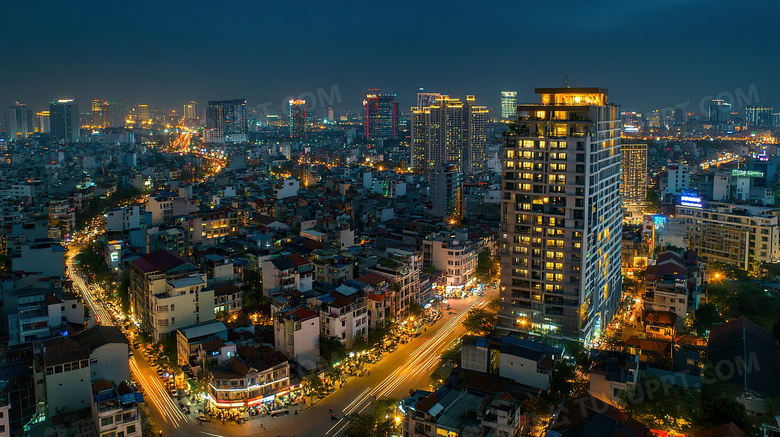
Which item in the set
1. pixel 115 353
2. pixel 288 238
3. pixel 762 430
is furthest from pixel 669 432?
pixel 288 238

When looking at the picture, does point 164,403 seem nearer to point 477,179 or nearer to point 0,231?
point 0,231

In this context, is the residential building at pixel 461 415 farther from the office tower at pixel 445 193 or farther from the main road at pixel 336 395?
the office tower at pixel 445 193

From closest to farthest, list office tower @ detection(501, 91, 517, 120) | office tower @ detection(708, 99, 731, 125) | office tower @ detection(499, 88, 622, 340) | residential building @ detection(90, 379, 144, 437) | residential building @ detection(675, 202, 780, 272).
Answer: residential building @ detection(90, 379, 144, 437)
office tower @ detection(499, 88, 622, 340)
residential building @ detection(675, 202, 780, 272)
office tower @ detection(708, 99, 731, 125)
office tower @ detection(501, 91, 517, 120)

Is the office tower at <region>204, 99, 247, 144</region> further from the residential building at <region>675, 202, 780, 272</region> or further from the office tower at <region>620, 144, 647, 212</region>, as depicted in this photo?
the residential building at <region>675, 202, 780, 272</region>

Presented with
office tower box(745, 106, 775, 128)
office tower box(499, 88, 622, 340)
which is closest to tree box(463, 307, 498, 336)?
office tower box(499, 88, 622, 340)

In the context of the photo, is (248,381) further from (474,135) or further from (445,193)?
(474,135)

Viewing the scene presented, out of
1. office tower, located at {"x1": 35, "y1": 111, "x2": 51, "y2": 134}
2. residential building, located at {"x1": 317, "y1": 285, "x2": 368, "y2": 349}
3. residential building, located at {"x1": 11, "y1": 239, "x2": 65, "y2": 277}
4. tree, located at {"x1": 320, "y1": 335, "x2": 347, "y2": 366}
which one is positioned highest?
office tower, located at {"x1": 35, "y1": 111, "x2": 51, "y2": 134}
